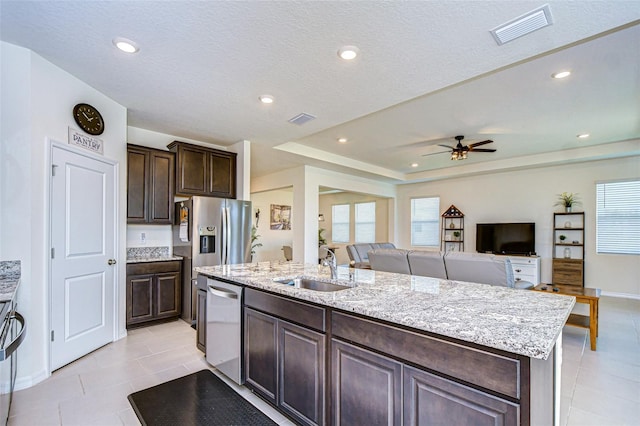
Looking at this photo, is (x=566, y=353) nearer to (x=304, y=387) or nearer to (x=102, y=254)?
(x=304, y=387)

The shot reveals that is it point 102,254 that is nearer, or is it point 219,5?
point 219,5

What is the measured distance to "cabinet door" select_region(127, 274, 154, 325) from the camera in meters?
3.80

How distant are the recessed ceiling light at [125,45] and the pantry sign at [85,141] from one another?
1.17 m

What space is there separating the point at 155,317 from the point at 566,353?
4904 millimetres

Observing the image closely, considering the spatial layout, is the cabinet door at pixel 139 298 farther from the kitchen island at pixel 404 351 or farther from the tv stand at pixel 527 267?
the tv stand at pixel 527 267

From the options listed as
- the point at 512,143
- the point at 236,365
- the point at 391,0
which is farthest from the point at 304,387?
the point at 512,143

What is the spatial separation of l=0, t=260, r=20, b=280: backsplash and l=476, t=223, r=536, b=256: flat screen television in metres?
7.99

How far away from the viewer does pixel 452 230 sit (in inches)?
316

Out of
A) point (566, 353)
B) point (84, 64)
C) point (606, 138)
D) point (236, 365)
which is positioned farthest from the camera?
point (606, 138)

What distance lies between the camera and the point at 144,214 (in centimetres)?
404

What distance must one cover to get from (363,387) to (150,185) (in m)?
3.84

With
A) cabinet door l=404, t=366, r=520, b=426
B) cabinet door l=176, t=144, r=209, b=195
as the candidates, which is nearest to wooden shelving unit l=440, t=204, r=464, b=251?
cabinet door l=176, t=144, r=209, b=195

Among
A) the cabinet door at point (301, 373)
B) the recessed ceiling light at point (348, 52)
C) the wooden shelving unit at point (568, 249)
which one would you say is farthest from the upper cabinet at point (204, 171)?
the wooden shelving unit at point (568, 249)

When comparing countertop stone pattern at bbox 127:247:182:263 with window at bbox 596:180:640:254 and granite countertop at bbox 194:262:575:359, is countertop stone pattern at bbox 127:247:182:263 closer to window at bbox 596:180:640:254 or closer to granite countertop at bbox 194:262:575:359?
granite countertop at bbox 194:262:575:359
